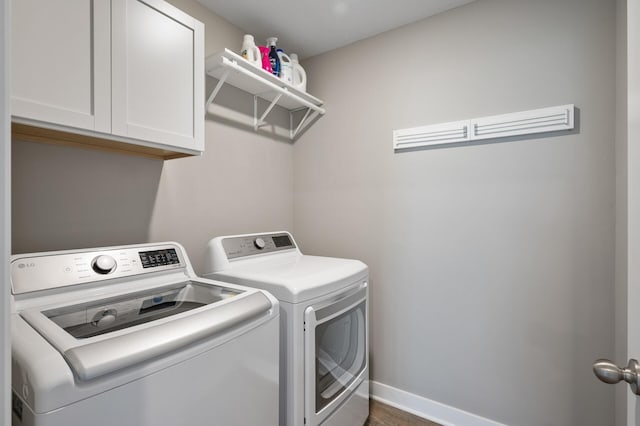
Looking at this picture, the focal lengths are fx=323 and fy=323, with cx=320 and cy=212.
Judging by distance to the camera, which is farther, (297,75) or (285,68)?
(297,75)

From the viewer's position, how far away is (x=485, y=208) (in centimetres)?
187

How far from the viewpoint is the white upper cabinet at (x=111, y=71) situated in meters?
1.03

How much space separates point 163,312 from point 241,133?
1.39 meters

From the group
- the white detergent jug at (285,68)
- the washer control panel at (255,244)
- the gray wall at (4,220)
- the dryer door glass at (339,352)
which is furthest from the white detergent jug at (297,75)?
the gray wall at (4,220)

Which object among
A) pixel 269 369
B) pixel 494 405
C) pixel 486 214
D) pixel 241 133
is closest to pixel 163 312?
pixel 269 369

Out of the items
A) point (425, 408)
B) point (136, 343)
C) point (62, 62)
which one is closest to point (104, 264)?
point (136, 343)

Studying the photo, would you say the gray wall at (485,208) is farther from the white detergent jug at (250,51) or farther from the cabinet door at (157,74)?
the cabinet door at (157,74)

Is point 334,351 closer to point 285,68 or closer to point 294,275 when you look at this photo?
point 294,275

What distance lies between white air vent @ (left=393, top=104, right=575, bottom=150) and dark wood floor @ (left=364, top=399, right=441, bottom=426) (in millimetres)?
1722

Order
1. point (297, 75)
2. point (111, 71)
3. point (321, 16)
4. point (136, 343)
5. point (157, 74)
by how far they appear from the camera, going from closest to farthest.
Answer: point (136, 343) → point (111, 71) → point (157, 74) → point (321, 16) → point (297, 75)

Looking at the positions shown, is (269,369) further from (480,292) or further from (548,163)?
(548,163)

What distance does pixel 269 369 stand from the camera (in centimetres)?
123

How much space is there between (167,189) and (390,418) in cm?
194

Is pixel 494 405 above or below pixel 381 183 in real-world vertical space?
below
